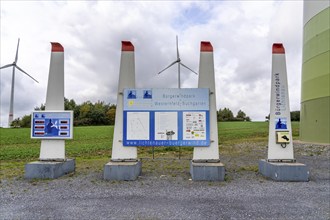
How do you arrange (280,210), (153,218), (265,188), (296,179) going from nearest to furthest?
(153,218) < (280,210) < (265,188) < (296,179)

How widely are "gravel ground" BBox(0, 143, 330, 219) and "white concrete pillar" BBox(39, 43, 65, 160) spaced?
97 cm

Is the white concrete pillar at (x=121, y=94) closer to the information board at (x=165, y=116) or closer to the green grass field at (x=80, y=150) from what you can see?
the information board at (x=165, y=116)

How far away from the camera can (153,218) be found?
4754mm

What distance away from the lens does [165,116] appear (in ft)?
28.4

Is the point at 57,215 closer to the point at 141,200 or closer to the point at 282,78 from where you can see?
the point at 141,200

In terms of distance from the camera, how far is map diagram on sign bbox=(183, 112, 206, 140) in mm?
8539

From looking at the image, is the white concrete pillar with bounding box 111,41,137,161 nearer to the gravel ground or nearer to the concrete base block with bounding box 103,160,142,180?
the concrete base block with bounding box 103,160,142,180

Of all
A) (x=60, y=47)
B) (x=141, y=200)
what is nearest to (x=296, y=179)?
(x=141, y=200)

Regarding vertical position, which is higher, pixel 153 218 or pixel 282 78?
pixel 282 78

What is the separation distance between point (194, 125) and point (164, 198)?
3.12 meters

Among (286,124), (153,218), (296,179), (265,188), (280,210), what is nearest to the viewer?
(153,218)

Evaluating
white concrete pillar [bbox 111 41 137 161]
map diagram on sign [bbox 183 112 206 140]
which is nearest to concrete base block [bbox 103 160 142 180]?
white concrete pillar [bbox 111 41 137 161]

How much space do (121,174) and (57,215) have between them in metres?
3.11

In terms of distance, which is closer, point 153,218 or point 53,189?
point 153,218
